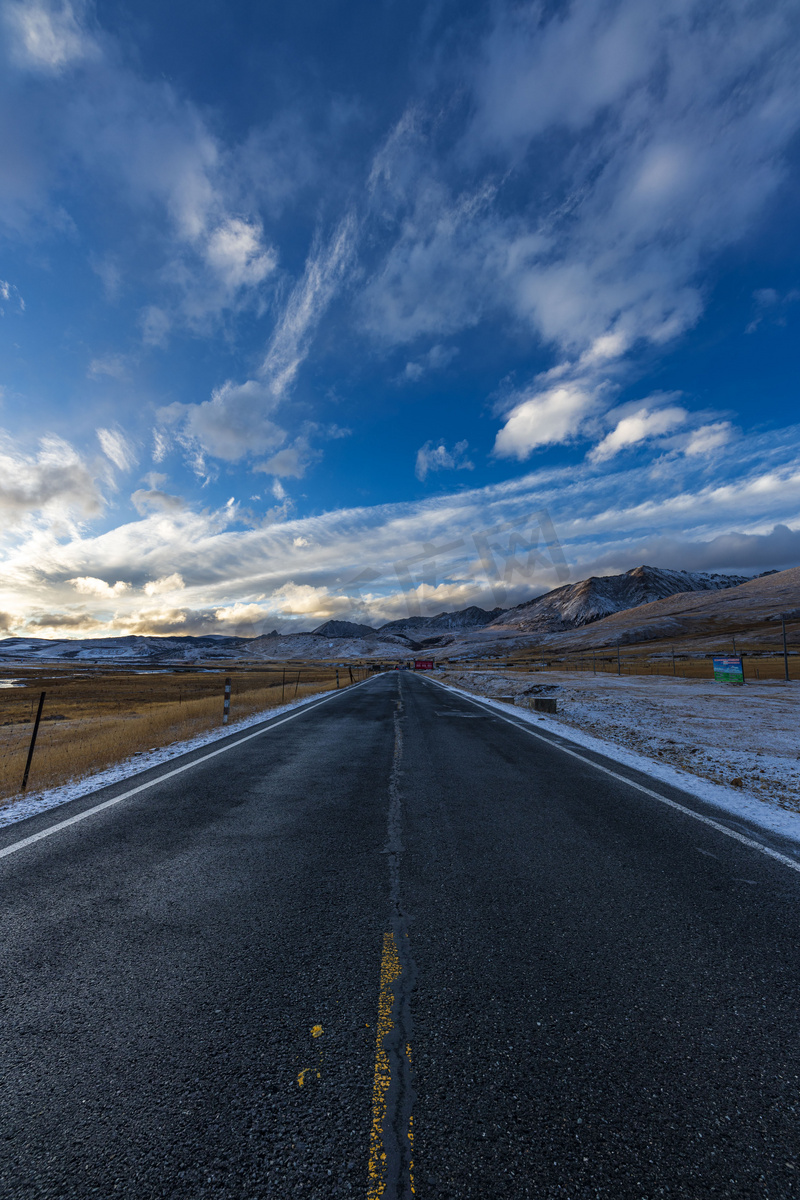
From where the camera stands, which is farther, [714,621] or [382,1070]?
[714,621]

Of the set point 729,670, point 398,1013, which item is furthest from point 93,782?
point 729,670

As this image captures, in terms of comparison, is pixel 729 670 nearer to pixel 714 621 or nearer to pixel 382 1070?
pixel 382 1070

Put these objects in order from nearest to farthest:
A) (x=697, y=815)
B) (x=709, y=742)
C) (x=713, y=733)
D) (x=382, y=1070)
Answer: (x=382, y=1070), (x=697, y=815), (x=709, y=742), (x=713, y=733)

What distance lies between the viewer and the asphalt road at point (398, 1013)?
1.84m

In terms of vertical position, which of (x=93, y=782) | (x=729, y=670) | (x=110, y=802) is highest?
(x=729, y=670)

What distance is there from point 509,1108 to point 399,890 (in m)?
2.06

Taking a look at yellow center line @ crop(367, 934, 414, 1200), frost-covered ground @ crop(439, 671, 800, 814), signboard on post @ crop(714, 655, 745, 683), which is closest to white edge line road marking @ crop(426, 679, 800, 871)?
frost-covered ground @ crop(439, 671, 800, 814)

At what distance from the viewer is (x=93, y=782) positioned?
7.64m

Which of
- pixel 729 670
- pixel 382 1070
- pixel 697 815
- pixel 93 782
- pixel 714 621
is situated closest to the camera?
pixel 382 1070

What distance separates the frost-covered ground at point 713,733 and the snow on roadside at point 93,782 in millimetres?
8595

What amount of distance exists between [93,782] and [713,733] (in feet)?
44.9

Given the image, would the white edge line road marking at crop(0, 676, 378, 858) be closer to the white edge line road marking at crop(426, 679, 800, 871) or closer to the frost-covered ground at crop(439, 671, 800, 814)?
the white edge line road marking at crop(426, 679, 800, 871)

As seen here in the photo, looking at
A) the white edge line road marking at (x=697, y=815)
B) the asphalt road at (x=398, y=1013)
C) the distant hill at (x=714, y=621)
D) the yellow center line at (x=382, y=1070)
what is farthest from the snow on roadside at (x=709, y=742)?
the distant hill at (x=714, y=621)

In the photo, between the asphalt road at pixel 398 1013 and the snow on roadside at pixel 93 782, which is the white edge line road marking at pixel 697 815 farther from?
the snow on roadside at pixel 93 782
